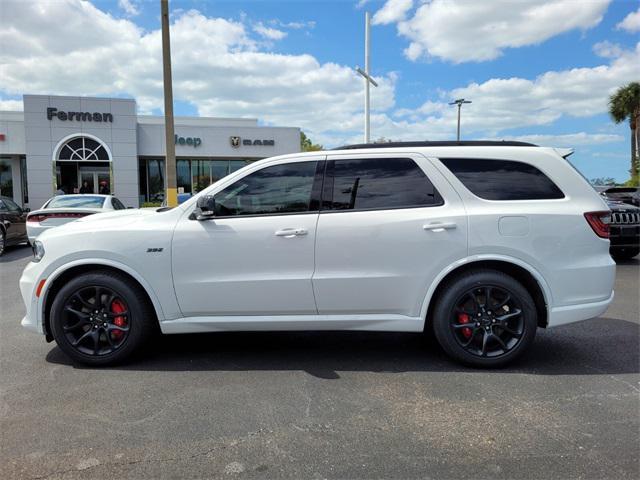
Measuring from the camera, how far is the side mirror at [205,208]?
13.3 ft

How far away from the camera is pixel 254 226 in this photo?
160 inches

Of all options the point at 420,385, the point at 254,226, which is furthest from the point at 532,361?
the point at 254,226

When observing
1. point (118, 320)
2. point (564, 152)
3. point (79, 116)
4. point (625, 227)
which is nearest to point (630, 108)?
point (625, 227)

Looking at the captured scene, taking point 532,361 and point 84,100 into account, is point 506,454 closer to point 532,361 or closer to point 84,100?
point 532,361

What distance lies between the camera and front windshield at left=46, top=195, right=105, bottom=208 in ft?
38.6

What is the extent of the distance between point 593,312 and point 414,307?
152cm

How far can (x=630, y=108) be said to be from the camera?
39375 millimetres

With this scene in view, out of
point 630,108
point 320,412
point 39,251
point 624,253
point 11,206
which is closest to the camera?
point 320,412

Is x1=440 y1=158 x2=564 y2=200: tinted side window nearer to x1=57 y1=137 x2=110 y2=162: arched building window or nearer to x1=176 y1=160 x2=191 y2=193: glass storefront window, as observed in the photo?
x1=57 y1=137 x2=110 y2=162: arched building window

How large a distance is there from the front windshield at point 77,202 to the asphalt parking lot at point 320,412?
25.2ft

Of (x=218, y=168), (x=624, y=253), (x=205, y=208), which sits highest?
(x=218, y=168)

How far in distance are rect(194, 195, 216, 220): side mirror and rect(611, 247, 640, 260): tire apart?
9.13m

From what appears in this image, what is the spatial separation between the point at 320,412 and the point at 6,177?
32398mm

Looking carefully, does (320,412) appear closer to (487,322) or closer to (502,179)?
(487,322)
